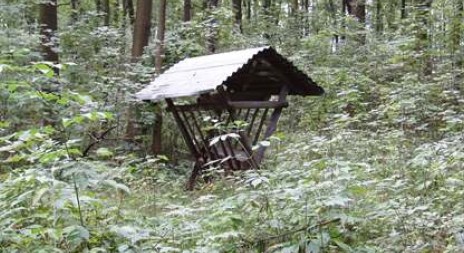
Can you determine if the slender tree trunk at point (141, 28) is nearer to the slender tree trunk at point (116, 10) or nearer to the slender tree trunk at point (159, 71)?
the slender tree trunk at point (159, 71)

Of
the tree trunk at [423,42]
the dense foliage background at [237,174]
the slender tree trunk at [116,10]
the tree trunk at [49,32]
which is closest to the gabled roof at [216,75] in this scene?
the dense foliage background at [237,174]

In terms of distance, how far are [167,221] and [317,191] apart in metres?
1.56

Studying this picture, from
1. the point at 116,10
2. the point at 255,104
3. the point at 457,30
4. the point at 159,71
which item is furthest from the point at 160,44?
the point at 116,10

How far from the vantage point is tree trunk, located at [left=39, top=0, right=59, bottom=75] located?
39.0 feet

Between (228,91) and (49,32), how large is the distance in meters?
5.66

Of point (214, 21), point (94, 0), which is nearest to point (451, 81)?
point (214, 21)

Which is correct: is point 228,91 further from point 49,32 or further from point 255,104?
point 49,32

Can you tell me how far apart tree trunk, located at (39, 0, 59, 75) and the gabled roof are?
3.89 metres

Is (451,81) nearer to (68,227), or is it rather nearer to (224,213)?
(224,213)

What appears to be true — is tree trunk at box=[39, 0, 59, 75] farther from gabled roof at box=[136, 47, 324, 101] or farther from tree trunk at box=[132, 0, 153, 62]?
gabled roof at box=[136, 47, 324, 101]

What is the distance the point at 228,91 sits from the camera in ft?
28.8

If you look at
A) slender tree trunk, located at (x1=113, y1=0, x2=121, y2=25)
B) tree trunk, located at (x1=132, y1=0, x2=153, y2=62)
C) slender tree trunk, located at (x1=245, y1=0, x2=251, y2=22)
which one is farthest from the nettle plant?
slender tree trunk, located at (x1=245, y1=0, x2=251, y2=22)

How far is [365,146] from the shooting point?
7828 mm

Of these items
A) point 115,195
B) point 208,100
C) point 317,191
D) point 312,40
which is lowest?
point 115,195
